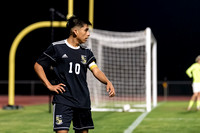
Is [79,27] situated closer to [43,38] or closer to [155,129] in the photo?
[155,129]

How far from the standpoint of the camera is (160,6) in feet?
105

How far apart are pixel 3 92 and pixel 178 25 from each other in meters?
15.6

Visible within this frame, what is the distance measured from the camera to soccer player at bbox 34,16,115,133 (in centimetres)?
398

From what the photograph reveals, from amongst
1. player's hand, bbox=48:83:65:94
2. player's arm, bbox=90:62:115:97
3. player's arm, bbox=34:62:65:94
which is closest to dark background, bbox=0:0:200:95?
player's arm, bbox=90:62:115:97

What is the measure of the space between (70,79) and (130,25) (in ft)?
91.8

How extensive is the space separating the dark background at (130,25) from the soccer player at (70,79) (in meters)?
25.2

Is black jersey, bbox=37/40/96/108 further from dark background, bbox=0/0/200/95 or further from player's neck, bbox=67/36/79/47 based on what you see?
dark background, bbox=0/0/200/95

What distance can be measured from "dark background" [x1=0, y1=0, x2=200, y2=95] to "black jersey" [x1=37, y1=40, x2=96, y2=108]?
25244mm

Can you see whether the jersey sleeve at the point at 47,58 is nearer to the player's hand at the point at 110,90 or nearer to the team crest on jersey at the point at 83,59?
the team crest on jersey at the point at 83,59

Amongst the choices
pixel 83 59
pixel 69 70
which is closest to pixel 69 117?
pixel 69 70

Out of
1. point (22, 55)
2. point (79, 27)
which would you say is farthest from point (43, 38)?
point (79, 27)

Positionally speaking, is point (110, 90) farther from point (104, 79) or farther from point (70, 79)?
point (70, 79)

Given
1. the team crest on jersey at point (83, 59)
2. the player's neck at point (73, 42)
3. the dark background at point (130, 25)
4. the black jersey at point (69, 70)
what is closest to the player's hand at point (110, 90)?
the black jersey at point (69, 70)

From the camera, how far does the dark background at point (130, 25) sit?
29.5 metres
